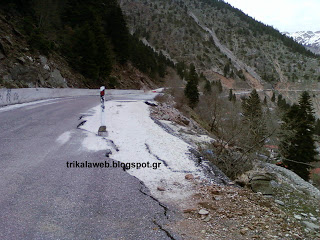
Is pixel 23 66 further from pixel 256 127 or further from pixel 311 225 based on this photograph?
pixel 311 225

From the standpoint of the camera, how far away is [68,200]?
3.62 m

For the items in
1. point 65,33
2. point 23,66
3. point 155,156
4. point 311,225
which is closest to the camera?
point 311,225

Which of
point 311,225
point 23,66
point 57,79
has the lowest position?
point 311,225

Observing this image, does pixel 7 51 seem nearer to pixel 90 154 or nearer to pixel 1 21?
pixel 1 21

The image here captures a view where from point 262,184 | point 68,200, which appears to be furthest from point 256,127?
point 68,200

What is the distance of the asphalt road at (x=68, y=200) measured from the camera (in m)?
2.95

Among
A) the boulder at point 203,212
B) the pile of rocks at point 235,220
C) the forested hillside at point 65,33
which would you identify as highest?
the forested hillside at point 65,33

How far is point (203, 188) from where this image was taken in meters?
4.51

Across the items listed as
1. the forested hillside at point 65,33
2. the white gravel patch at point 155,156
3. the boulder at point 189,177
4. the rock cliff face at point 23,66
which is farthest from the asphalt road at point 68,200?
the forested hillside at point 65,33

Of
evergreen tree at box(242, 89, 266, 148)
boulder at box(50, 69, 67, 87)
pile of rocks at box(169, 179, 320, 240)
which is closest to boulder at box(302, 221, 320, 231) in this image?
pile of rocks at box(169, 179, 320, 240)

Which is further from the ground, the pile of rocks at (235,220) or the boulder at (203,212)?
the boulder at (203,212)

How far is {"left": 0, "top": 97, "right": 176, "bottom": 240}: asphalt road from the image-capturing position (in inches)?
116

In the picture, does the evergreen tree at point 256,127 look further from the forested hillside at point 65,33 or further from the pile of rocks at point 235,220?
the forested hillside at point 65,33

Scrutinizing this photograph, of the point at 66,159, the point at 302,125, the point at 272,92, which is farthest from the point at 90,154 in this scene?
the point at 272,92
